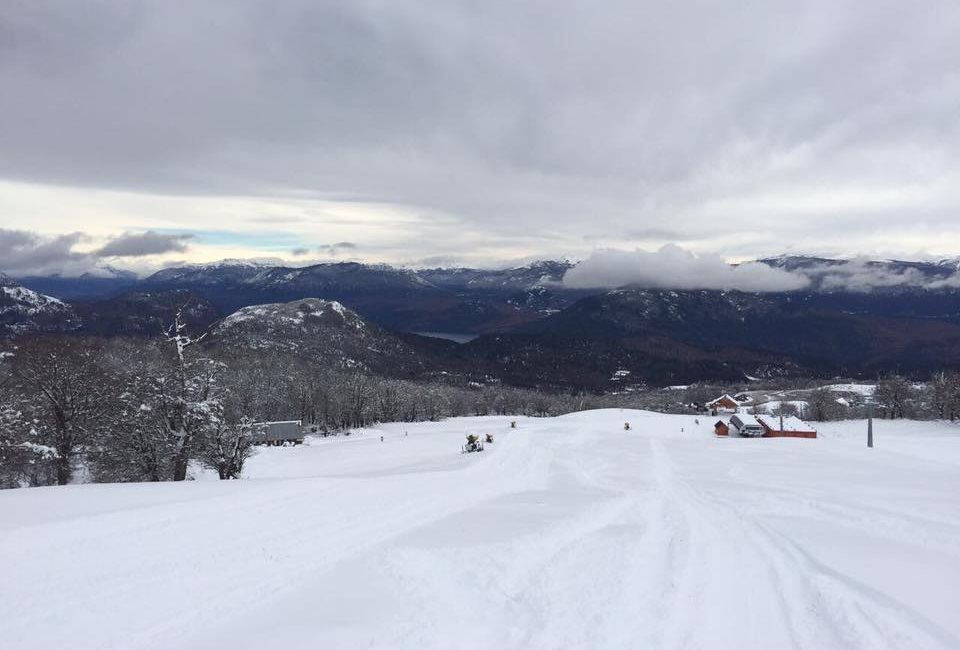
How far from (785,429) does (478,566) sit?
6331cm

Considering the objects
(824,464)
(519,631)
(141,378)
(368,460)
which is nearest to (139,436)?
(141,378)

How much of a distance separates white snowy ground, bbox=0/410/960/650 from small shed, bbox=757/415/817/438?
133 feet

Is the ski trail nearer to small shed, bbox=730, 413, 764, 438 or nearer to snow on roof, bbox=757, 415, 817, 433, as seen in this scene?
small shed, bbox=730, 413, 764, 438

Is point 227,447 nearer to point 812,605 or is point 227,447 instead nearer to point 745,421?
point 812,605

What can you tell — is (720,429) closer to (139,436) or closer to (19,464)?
(139,436)

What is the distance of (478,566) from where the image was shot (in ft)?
48.1

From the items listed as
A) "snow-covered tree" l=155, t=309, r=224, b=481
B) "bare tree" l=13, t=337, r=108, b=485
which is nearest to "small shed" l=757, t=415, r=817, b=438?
"snow-covered tree" l=155, t=309, r=224, b=481

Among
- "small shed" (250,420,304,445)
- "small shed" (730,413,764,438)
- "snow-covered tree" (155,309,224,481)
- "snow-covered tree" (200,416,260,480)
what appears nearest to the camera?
"snow-covered tree" (155,309,224,481)

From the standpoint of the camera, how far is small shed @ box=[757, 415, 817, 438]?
2486 inches

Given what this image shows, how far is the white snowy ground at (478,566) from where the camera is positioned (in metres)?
10.8

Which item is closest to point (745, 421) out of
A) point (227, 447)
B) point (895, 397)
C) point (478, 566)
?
point (895, 397)

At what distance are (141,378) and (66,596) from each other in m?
27.6

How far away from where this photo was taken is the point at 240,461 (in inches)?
1433

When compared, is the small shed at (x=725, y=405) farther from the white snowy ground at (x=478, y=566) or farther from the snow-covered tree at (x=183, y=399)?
the snow-covered tree at (x=183, y=399)
